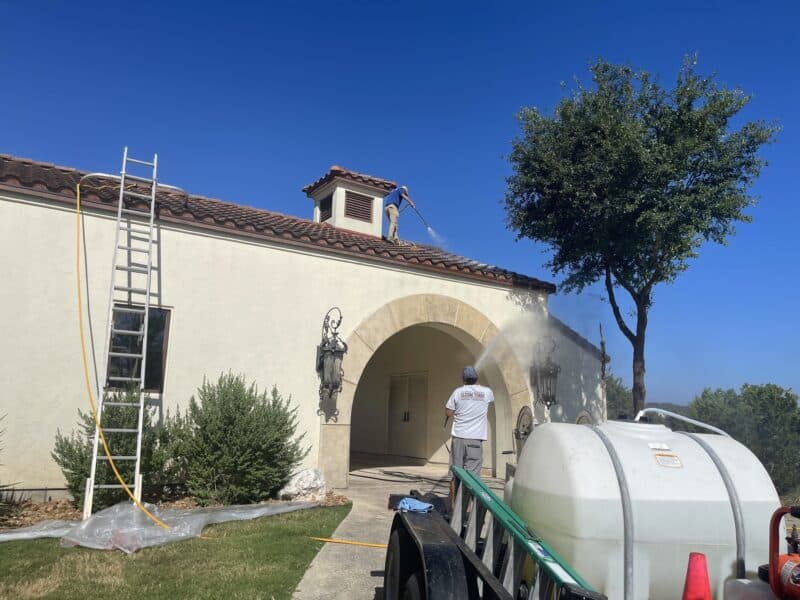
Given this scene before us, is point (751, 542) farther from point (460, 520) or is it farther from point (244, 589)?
point (244, 589)

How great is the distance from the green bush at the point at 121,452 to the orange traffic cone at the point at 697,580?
668cm

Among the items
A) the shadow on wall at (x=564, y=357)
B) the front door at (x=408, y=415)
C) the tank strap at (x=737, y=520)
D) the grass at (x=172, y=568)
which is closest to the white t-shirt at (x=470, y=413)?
the grass at (x=172, y=568)

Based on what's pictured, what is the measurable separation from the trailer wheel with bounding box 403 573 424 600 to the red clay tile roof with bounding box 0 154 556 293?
704 cm

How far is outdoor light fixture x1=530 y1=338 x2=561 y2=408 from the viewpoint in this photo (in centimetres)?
1266

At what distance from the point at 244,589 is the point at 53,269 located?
5.36m

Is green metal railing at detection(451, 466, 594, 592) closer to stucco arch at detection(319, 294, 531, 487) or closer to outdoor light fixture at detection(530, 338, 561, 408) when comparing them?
stucco arch at detection(319, 294, 531, 487)

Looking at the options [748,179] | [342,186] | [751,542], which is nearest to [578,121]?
[748,179]

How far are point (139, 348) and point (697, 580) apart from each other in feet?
25.1

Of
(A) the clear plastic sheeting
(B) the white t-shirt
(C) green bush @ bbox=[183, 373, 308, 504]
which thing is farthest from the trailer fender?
(C) green bush @ bbox=[183, 373, 308, 504]

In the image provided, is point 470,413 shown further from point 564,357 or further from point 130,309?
point 564,357

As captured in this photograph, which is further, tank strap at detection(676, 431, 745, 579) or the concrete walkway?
the concrete walkway

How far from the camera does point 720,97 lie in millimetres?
10273

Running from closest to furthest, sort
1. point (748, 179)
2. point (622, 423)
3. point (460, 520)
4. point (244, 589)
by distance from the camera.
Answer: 1. point (622, 423)
2. point (460, 520)
3. point (244, 589)
4. point (748, 179)

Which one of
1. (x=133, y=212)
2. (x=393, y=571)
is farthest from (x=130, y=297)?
(x=393, y=571)
